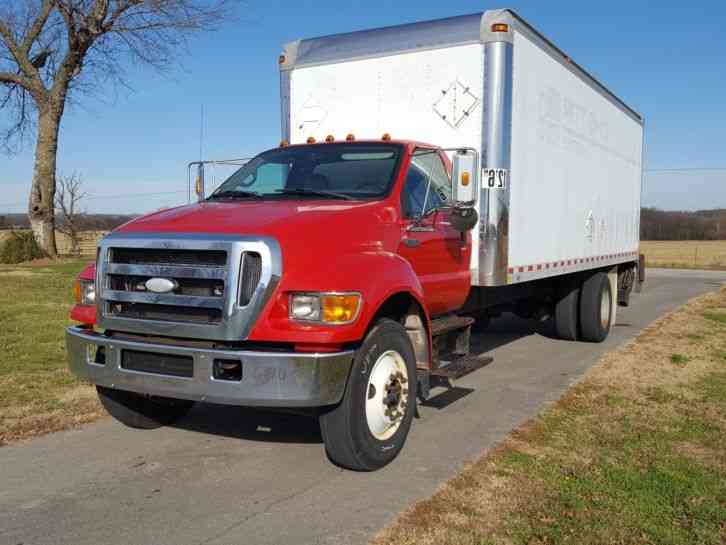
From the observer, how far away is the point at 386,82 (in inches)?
263

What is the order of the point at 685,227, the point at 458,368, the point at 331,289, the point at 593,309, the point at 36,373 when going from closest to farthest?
the point at 331,289
the point at 458,368
the point at 36,373
the point at 593,309
the point at 685,227

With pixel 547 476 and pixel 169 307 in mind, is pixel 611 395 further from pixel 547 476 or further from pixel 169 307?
pixel 169 307

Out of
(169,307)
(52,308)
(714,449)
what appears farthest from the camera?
(52,308)

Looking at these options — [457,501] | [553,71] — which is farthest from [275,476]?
[553,71]

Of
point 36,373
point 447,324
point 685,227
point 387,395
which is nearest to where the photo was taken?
point 387,395

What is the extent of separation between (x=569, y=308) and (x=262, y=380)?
677 centimetres

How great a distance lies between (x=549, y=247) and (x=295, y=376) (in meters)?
4.64

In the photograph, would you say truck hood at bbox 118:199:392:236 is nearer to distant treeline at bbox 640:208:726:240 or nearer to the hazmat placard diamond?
the hazmat placard diamond

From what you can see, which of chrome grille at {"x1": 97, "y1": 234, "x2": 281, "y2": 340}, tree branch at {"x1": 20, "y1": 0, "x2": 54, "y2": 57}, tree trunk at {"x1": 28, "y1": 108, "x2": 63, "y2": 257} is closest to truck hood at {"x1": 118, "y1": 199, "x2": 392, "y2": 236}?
chrome grille at {"x1": 97, "y1": 234, "x2": 281, "y2": 340}

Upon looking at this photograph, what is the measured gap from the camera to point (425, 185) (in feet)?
18.3

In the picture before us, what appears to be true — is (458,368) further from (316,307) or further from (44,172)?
(44,172)

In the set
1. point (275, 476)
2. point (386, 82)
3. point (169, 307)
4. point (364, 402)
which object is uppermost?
point (386, 82)

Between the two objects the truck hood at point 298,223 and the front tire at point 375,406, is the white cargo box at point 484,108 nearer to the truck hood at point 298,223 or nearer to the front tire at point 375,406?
the truck hood at point 298,223

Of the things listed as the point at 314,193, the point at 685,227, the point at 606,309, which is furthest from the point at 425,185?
the point at 685,227
